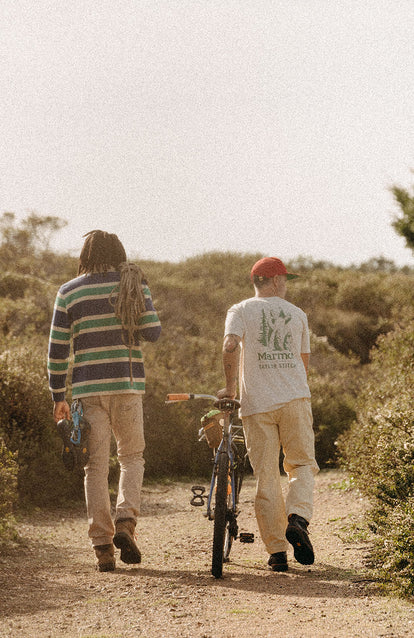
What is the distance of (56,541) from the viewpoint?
23.3 ft

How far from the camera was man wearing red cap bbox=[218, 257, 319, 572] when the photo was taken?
520 cm

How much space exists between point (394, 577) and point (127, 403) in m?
2.05

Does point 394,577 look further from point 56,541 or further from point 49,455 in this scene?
point 49,455

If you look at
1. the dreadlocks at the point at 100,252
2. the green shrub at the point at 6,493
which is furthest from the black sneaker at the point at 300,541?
the green shrub at the point at 6,493

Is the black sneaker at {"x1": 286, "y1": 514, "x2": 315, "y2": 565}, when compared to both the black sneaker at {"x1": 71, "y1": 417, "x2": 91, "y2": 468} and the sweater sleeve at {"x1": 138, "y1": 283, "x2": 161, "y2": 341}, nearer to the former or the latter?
the black sneaker at {"x1": 71, "y1": 417, "x2": 91, "y2": 468}

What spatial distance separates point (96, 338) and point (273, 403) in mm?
1285

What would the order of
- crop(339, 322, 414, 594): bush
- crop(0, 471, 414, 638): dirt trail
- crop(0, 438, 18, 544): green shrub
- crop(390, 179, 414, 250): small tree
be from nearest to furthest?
crop(0, 471, 414, 638): dirt trail < crop(339, 322, 414, 594): bush < crop(0, 438, 18, 544): green shrub < crop(390, 179, 414, 250): small tree

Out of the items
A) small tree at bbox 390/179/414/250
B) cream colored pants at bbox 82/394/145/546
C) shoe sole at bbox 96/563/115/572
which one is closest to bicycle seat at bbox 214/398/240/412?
cream colored pants at bbox 82/394/145/546

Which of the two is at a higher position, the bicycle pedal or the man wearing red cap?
the man wearing red cap

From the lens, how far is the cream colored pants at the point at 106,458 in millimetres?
5320

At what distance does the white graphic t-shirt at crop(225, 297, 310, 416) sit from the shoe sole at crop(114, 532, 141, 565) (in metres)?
1.12

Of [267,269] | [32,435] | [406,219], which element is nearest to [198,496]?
[267,269]

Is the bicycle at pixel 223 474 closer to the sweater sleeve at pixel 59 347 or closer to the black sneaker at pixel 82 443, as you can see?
the black sneaker at pixel 82 443

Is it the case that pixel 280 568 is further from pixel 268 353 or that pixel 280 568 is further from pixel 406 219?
pixel 406 219
